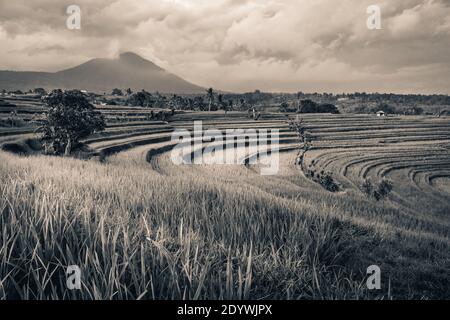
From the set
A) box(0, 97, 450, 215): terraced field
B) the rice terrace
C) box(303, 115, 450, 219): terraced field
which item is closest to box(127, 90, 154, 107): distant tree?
the rice terrace

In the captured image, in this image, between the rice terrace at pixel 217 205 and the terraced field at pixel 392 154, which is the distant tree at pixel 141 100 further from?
the terraced field at pixel 392 154

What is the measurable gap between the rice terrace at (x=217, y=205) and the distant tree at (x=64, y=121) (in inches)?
5.3

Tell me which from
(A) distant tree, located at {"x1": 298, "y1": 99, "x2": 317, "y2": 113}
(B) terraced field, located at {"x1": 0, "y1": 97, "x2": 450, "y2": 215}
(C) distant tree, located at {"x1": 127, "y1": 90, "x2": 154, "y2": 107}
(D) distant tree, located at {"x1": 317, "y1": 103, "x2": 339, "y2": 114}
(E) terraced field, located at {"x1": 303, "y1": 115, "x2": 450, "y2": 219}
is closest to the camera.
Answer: (B) terraced field, located at {"x1": 0, "y1": 97, "x2": 450, "y2": 215}

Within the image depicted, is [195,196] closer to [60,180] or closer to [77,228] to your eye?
[60,180]

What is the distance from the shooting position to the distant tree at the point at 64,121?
3331 centimetres

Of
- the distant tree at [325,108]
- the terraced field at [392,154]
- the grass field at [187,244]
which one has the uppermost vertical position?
the distant tree at [325,108]

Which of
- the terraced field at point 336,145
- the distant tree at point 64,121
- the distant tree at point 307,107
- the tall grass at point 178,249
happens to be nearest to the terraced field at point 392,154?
the terraced field at point 336,145

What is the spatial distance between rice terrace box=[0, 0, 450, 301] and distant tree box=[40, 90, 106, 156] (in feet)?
0.44

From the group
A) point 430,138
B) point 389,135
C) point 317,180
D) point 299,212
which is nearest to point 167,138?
point 317,180

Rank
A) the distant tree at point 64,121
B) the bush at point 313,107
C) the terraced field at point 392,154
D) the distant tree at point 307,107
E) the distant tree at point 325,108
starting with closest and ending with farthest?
the distant tree at point 64,121 < the terraced field at point 392,154 < the distant tree at point 307,107 < the bush at point 313,107 < the distant tree at point 325,108

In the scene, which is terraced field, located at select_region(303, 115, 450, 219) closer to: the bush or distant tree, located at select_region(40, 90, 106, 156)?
the bush

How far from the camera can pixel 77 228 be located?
3.57 m

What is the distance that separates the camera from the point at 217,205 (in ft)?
18.5

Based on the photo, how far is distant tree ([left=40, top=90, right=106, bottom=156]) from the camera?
33.3 meters
